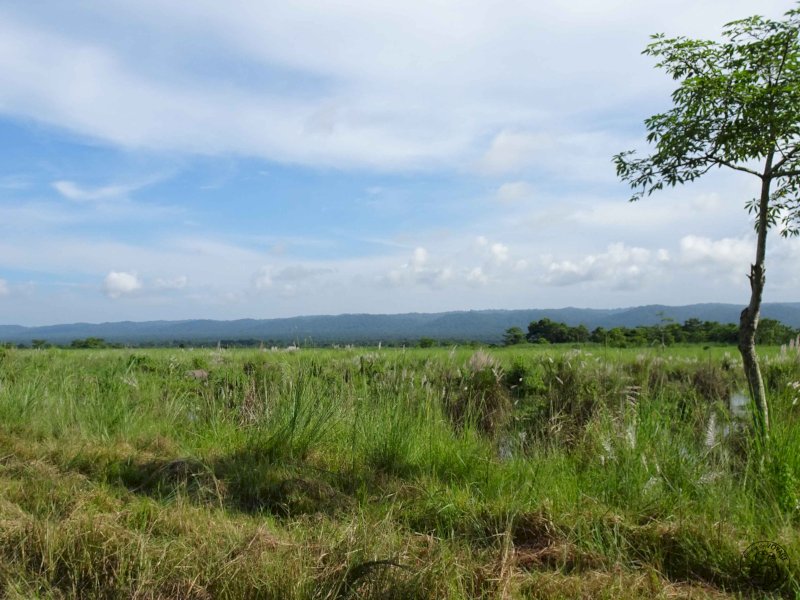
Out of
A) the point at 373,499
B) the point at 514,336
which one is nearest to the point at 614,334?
the point at 373,499

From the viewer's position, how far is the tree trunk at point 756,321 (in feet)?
15.5

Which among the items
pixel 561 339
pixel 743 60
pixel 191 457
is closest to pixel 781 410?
pixel 743 60

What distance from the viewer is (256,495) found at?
4.69 m

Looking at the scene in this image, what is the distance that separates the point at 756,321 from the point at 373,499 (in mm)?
3146

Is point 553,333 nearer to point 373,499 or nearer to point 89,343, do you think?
point 373,499

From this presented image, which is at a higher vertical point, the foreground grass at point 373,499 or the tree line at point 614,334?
the tree line at point 614,334

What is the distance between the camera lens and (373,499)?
462 centimetres

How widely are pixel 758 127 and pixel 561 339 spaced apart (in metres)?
11.5

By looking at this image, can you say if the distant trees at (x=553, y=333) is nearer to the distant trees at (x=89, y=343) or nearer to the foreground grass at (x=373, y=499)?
the foreground grass at (x=373, y=499)

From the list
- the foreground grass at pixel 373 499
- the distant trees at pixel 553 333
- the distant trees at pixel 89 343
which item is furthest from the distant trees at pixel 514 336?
the distant trees at pixel 89 343

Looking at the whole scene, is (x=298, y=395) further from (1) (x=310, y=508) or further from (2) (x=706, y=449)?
(2) (x=706, y=449)

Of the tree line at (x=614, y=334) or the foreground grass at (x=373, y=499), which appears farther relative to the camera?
the tree line at (x=614, y=334)

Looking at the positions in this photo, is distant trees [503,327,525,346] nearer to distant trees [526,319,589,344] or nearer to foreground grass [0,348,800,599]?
distant trees [526,319,589,344]

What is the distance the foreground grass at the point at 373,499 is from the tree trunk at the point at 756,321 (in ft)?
0.74
